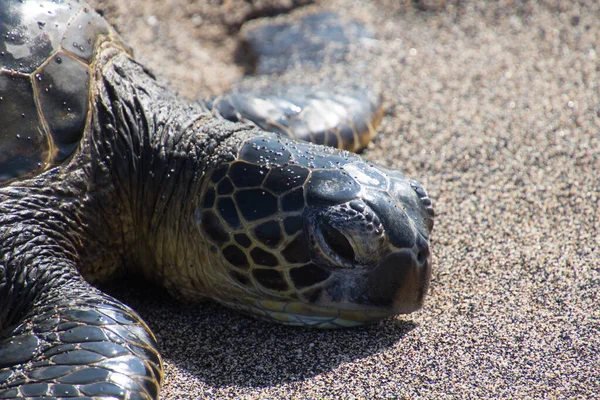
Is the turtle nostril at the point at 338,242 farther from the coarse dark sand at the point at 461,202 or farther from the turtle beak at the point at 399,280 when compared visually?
the coarse dark sand at the point at 461,202

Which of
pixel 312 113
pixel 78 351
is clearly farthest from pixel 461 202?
pixel 78 351

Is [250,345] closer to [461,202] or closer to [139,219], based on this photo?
[139,219]

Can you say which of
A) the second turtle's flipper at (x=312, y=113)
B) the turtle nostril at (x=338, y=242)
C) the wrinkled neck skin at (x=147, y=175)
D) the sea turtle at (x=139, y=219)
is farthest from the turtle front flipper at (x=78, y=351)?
the second turtle's flipper at (x=312, y=113)

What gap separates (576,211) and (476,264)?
0.56 meters

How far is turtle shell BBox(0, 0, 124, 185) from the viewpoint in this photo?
228 centimetres

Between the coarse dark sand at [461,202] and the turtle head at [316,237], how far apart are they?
Result: 0.34 feet

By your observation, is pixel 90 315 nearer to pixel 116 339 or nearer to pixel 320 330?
pixel 116 339

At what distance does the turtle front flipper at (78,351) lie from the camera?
1.84 meters

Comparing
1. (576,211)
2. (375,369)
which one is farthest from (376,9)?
(375,369)

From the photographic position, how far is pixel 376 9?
467 centimetres

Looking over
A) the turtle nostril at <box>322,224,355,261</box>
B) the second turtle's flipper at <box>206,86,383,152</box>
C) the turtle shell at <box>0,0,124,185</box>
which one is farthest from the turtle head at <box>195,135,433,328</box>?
the second turtle's flipper at <box>206,86,383,152</box>

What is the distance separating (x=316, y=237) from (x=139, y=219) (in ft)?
2.44

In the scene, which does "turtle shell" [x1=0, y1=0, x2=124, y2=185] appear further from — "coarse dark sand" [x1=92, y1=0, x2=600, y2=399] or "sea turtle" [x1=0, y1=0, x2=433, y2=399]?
"coarse dark sand" [x1=92, y1=0, x2=600, y2=399]

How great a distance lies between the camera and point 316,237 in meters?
2.16
